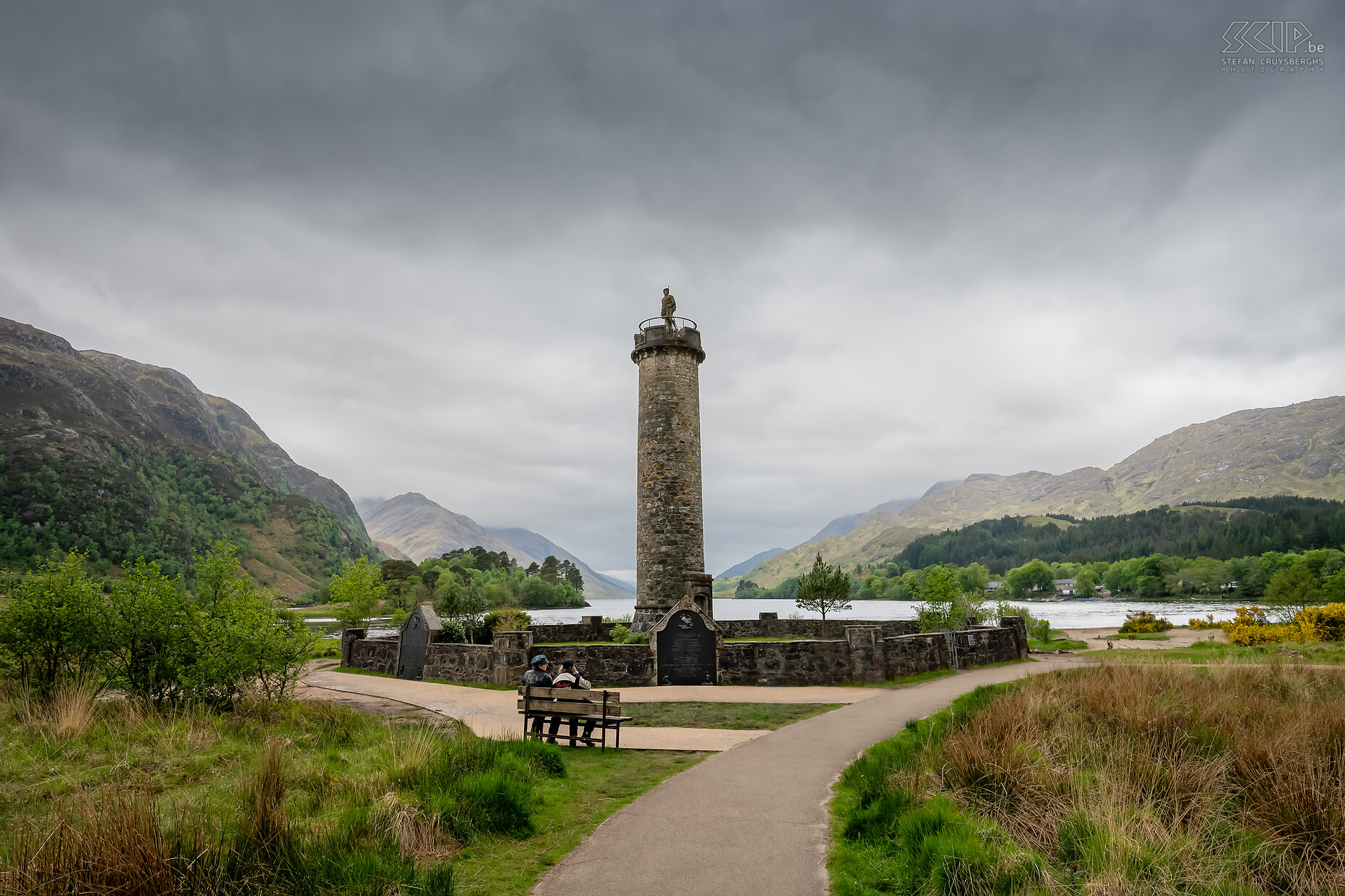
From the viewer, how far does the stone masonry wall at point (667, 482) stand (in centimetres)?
2602

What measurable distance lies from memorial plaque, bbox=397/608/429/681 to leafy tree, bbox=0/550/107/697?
28.7ft

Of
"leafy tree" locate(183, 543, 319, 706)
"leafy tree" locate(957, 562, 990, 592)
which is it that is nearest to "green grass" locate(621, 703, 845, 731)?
"leafy tree" locate(183, 543, 319, 706)

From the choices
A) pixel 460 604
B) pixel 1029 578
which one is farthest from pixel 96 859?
pixel 1029 578

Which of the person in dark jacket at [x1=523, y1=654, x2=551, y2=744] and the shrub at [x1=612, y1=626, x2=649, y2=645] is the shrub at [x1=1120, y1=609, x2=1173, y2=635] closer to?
the shrub at [x1=612, y1=626, x2=649, y2=645]

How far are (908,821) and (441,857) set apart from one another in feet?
12.5

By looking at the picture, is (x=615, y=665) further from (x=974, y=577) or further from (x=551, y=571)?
(x=974, y=577)

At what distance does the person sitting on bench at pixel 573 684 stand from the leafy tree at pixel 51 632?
6874 millimetres

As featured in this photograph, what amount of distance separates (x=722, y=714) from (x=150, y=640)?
957 centimetres

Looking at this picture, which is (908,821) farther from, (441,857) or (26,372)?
(26,372)

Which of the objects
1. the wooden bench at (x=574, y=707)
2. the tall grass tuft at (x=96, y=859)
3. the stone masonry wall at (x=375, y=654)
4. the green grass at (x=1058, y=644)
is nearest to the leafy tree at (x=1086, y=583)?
the green grass at (x=1058, y=644)

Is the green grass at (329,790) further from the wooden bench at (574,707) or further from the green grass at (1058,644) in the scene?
the green grass at (1058,644)

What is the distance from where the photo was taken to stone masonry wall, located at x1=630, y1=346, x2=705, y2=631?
85.4 ft

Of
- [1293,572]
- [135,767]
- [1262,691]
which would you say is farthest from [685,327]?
[1293,572]

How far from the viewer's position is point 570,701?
9945mm
